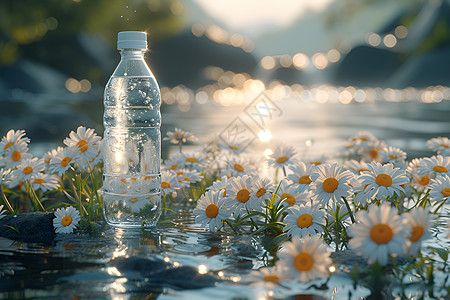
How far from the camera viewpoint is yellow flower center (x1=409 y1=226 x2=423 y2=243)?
317cm

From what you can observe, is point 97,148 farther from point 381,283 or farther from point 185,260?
point 381,283

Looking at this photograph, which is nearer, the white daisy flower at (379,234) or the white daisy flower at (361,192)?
the white daisy flower at (379,234)

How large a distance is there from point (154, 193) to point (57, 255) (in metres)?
1.14

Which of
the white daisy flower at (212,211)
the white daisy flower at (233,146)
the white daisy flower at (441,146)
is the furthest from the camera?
the white daisy flower at (233,146)

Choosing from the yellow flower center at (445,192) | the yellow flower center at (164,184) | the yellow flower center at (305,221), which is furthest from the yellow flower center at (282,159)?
the yellow flower center at (445,192)

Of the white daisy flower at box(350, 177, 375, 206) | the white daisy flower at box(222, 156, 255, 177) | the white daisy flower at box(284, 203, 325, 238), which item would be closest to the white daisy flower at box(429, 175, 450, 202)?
the white daisy flower at box(350, 177, 375, 206)

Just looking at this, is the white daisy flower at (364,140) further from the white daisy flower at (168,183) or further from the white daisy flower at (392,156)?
the white daisy flower at (168,183)

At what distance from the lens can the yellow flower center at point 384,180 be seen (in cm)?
392

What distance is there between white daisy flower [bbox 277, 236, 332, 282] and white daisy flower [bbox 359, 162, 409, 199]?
981 millimetres

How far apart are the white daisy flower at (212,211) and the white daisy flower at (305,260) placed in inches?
43.6

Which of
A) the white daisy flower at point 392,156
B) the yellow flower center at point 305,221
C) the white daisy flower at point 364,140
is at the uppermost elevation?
the white daisy flower at point 364,140

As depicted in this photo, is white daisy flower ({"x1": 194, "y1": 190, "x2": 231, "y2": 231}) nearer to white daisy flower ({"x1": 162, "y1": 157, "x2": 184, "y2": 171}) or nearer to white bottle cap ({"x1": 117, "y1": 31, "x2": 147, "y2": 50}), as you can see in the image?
white bottle cap ({"x1": 117, "y1": 31, "x2": 147, "y2": 50})

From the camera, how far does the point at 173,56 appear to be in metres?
74.4

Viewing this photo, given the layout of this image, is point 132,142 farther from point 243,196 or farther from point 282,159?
point 243,196
